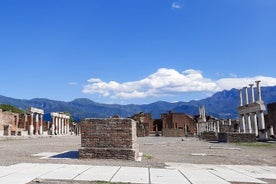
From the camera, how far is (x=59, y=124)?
67688 millimetres

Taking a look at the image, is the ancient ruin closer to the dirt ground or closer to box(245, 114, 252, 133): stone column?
box(245, 114, 252, 133): stone column

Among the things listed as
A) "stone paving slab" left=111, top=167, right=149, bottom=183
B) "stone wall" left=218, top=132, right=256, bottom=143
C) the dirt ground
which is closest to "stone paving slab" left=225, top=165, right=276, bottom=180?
the dirt ground

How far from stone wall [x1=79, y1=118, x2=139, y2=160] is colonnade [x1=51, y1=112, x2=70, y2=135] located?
167 ft

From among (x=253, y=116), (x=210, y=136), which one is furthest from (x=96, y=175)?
(x=253, y=116)

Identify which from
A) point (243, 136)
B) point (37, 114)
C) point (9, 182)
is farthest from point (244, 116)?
point (9, 182)

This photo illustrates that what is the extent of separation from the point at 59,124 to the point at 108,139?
183 ft

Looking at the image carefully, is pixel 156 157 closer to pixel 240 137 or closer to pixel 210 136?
pixel 240 137

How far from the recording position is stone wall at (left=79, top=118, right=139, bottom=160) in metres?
14.0

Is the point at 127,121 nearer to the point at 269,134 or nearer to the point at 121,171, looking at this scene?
the point at 121,171

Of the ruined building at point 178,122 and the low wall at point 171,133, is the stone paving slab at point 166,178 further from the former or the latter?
the ruined building at point 178,122

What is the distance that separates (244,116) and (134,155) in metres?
38.8

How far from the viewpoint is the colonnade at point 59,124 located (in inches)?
2527

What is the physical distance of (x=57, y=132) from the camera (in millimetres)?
66125

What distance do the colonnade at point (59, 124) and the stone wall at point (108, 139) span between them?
50.9 metres
